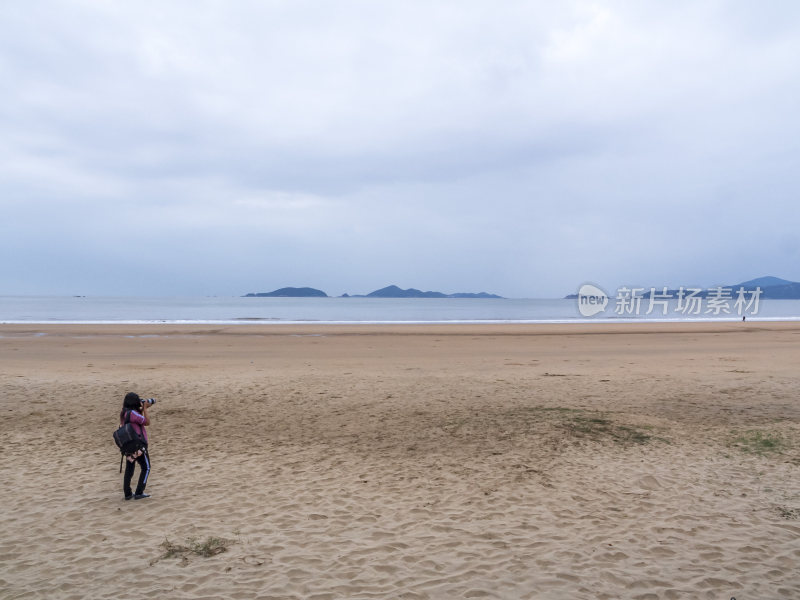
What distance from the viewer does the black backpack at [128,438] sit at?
6.41 m

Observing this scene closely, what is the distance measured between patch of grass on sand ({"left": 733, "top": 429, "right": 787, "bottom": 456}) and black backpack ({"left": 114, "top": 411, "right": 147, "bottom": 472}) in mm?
9177

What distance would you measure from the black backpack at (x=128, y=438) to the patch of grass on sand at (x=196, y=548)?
4.83 feet

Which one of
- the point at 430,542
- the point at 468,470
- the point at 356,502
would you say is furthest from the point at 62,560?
the point at 468,470

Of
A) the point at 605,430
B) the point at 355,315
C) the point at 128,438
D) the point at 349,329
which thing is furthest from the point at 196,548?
the point at 355,315

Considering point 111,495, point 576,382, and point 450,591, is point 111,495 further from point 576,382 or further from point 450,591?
point 576,382

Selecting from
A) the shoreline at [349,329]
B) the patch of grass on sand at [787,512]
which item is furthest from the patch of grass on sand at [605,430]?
the shoreline at [349,329]

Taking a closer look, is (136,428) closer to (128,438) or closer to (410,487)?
(128,438)

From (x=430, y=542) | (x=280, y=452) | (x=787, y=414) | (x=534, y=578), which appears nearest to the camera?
(x=534, y=578)

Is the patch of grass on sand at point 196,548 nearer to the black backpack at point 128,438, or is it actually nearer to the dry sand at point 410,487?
the dry sand at point 410,487

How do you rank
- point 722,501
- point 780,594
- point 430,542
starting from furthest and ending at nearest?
1. point 722,501
2. point 430,542
3. point 780,594

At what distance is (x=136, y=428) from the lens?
21.4ft

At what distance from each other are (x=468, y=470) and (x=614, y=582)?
10.4ft

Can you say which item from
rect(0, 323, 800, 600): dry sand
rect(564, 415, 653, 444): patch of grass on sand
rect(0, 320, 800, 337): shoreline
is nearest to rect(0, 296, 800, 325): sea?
rect(0, 320, 800, 337): shoreline

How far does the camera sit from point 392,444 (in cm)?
899
